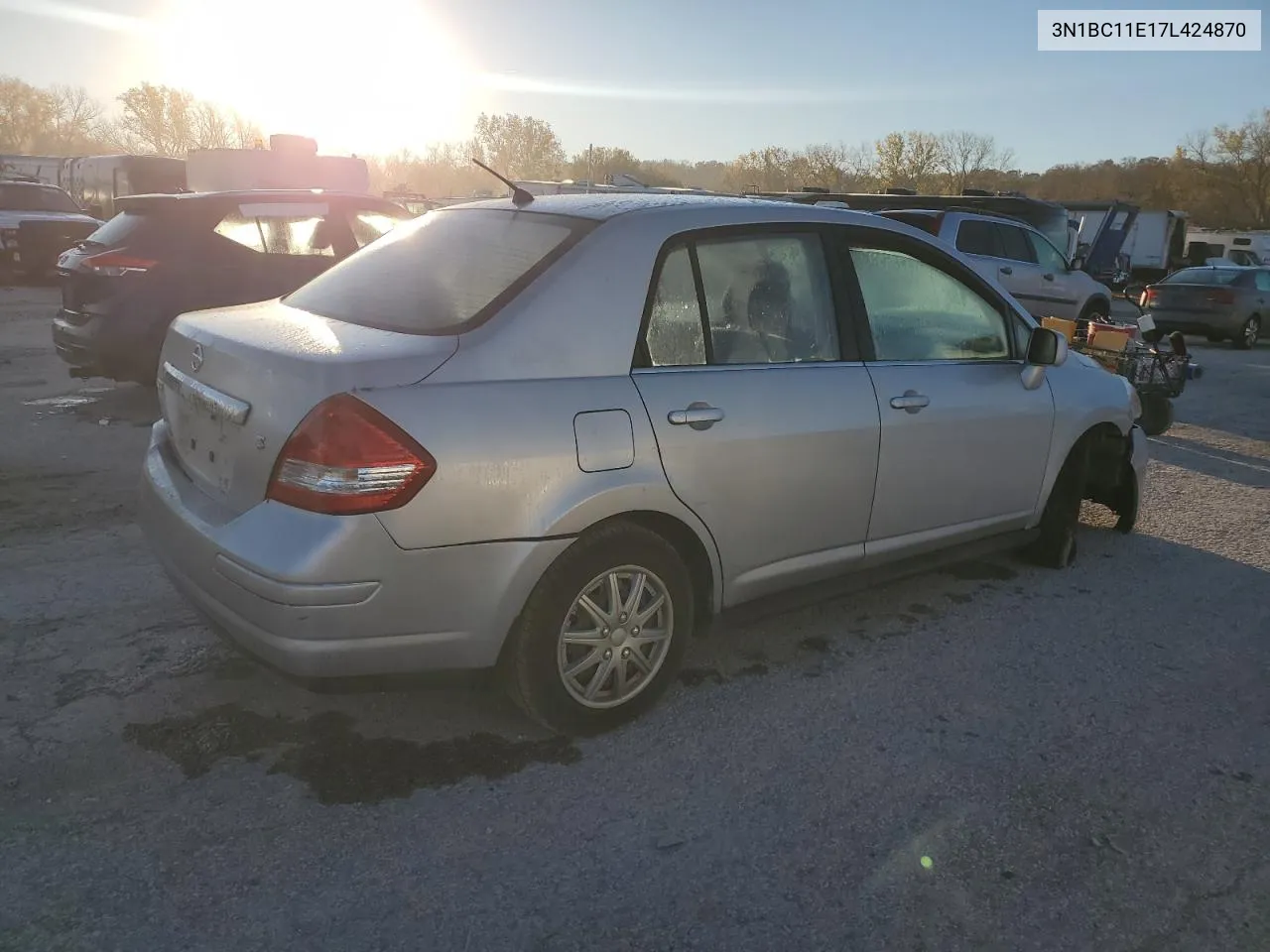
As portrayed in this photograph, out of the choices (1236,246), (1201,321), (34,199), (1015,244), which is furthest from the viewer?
(1236,246)

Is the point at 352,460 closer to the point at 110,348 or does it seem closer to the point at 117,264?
the point at 110,348

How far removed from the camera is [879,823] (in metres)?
2.74

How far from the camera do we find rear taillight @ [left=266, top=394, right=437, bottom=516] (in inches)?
99.6

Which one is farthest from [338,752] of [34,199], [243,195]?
[34,199]

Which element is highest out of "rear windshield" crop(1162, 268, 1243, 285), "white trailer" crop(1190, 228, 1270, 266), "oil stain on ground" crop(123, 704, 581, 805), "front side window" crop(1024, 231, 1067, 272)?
"white trailer" crop(1190, 228, 1270, 266)

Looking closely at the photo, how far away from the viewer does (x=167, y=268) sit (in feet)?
22.8

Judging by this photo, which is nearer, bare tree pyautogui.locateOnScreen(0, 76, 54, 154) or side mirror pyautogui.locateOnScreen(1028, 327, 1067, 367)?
side mirror pyautogui.locateOnScreen(1028, 327, 1067, 367)

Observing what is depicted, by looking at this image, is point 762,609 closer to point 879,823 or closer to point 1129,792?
point 879,823

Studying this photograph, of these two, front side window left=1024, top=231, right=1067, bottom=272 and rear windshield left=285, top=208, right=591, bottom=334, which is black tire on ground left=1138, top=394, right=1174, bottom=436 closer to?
rear windshield left=285, top=208, right=591, bottom=334

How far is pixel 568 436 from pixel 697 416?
49 centimetres

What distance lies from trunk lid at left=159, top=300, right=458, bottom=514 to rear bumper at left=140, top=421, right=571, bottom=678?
131 millimetres

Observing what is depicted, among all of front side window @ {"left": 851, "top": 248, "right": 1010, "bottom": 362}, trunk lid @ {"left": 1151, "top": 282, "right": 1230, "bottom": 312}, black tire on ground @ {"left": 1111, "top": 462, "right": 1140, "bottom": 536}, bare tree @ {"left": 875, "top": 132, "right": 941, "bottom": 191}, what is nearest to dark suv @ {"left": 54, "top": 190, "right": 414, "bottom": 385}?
front side window @ {"left": 851, "top": 248, "right": 1010, "bottom": 362}

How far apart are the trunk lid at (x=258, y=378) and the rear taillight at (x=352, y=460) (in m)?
0.06

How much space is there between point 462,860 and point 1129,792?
6.60 ft
